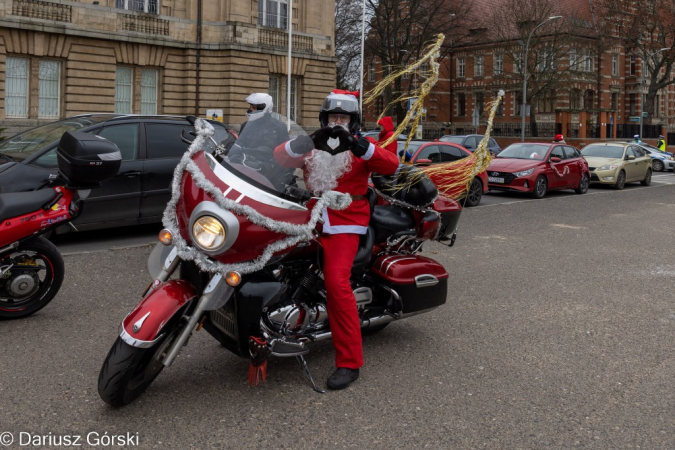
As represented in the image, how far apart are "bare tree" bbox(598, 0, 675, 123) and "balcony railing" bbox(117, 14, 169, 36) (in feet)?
119

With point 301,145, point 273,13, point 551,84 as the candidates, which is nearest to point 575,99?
point 551,84

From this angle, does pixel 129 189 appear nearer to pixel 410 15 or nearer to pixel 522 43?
pixel 410 15

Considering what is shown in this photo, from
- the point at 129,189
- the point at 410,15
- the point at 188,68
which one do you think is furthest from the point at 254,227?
the point at 410,15

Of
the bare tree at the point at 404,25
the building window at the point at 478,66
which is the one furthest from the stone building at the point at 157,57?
the building window at the point at 478,66

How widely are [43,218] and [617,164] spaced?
21.5 m

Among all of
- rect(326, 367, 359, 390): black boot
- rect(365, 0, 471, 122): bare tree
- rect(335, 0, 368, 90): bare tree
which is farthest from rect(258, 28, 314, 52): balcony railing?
rect(326, 367, 359, 390): black boot

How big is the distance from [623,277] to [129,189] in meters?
6.30

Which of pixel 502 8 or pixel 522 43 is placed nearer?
pixel 522 43

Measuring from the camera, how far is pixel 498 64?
67.4m

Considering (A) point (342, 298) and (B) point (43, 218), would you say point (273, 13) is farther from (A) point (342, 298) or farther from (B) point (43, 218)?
→ (A) point (342, 298)

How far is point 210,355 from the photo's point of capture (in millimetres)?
5066

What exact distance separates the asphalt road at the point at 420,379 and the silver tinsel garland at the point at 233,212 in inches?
33.5

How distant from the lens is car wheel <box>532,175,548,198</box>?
19297mm

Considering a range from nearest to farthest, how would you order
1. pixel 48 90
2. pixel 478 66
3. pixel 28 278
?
pixel 28 278 → pixel 48 90 → pixel 478 66
